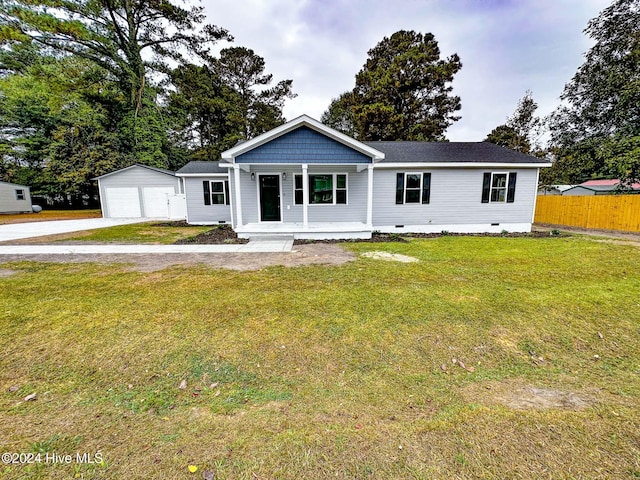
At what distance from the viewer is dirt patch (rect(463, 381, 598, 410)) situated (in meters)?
2.27

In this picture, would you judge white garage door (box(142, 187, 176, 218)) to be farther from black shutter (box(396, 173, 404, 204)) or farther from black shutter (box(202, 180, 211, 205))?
black shutter (box(396, 173, 404, 204))

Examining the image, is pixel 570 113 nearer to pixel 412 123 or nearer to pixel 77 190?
pixel 412 123

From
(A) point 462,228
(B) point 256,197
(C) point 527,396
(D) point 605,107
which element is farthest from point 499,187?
(D) point 605,107

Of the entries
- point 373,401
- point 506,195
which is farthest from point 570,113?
point 373,401

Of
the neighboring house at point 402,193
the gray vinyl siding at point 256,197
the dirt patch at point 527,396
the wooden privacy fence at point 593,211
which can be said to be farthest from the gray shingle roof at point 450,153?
the dirt patch at point 527,396

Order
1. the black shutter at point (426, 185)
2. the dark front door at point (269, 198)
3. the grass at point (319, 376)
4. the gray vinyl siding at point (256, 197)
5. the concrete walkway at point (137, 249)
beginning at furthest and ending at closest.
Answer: the black shutter at point (426, 185), the dark front door at point (269, 198), the gray vinyl siding at point (256, 197), the concrete walkway at point (137, 249), the grass at point (319, 376)

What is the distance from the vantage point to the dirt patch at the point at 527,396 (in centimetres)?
227

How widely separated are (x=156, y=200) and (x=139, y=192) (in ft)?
3.71

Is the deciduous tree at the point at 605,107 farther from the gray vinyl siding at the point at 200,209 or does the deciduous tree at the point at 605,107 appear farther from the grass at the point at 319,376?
the gray vinyl siding at the point at 200,209

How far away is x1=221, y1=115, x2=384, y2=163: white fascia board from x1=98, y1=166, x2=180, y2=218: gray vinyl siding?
10667mm

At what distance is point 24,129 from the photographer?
23484 mm

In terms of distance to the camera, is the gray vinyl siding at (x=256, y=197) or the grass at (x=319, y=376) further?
the gray vinyl siding at (x=256, y=197)

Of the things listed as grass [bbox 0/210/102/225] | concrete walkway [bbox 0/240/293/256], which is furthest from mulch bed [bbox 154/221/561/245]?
grass [bbox 0/210/102/225]

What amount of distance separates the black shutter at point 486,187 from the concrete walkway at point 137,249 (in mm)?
8689
